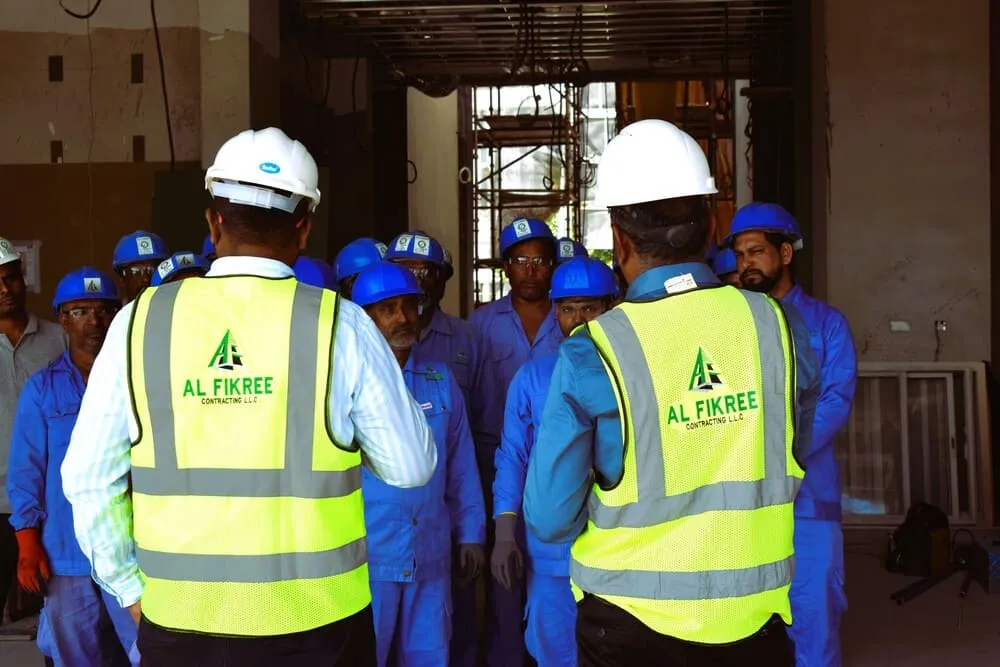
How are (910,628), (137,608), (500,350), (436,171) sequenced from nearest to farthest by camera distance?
(137,608), (500,350), (910,628), (436,171)

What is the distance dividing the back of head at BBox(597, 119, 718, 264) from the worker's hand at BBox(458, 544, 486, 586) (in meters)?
1.83

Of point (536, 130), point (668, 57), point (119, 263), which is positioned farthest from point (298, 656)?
point (536, 130)

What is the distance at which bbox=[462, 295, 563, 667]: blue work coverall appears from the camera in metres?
4.72

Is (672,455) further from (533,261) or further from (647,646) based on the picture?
(533,261)

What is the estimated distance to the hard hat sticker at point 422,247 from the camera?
17.1 feet

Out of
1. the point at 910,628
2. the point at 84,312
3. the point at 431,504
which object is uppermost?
the point at 84,312

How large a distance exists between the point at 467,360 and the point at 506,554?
1.63m

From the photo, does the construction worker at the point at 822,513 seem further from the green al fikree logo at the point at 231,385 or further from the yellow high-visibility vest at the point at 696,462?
the green al fikree logo at the point at 231,385

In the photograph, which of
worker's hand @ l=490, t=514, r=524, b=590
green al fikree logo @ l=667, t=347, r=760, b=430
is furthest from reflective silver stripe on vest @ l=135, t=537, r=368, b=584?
worker's hand @ l=490, t=514, r=524, b=590

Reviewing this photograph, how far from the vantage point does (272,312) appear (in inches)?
88.7

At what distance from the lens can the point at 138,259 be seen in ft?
18.5

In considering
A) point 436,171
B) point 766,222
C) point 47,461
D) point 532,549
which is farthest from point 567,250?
point 436,171

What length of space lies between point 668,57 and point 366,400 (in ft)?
31.3

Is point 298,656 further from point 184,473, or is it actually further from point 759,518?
point 759,518
